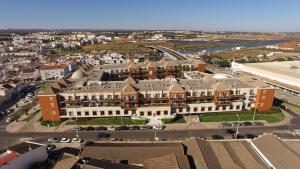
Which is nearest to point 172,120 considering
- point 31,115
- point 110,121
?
point 110,121

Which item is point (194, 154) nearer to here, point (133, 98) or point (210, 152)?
point (210, 152)

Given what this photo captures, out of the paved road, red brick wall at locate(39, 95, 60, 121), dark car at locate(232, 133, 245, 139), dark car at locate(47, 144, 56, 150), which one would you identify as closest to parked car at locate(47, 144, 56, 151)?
dark car at locate(47, 144, 56, 150)

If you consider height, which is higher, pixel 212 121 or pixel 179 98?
pixel 179 98

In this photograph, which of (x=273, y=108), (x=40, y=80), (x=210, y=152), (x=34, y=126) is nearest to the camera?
(x=210, y=152)

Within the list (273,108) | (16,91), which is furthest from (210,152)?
(16,91)

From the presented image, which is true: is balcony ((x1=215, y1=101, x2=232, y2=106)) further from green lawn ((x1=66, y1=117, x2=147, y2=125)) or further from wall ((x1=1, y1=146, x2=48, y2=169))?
wall ((x1=1, y1=146, x2=48, y2=169))

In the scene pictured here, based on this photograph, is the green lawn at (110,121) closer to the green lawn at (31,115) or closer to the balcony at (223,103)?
the green lawn at (31,115)

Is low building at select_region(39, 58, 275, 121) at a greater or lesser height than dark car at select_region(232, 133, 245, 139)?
greater

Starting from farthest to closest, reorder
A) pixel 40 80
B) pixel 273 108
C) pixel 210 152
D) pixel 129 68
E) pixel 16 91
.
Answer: pixel 40 80 < pixel 129 68 < pixel 16 91 < pixel 273 108 < pixel 210 152
